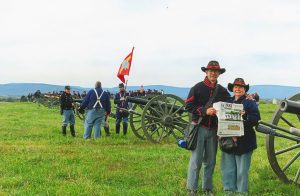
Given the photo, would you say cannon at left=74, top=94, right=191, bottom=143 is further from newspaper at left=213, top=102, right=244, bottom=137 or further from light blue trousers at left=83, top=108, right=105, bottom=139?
newspaper at left=213, top=102, right=244, bottom=137

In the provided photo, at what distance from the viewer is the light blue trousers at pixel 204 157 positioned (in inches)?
282

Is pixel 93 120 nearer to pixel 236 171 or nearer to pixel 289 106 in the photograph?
pixel 236 171

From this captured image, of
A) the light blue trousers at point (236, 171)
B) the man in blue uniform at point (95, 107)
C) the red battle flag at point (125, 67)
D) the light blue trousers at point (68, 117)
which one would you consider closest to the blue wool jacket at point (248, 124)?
the light blue trousers at point (236, 171)

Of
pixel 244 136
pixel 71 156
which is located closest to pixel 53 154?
pixel 71 156

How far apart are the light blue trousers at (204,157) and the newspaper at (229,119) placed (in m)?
0.56

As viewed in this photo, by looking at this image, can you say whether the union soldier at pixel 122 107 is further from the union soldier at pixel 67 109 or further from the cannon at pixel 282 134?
the cannon at pixel 282 134

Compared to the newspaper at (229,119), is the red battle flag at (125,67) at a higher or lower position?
higher

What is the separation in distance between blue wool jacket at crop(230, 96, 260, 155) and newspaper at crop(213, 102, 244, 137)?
18 centimetres

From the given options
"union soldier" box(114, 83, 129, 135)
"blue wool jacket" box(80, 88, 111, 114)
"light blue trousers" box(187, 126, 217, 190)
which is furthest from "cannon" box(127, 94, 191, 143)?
"light blue trousers" box(187, 126, 217, 190)

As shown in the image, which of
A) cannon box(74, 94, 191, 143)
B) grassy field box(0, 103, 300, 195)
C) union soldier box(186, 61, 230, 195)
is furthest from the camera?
cannon box(74, 94, 191, 143)

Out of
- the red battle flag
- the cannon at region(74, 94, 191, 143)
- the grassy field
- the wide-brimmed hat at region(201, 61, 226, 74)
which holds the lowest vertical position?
the grassy field

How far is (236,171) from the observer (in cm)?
720

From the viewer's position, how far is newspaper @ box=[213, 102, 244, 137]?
6.50m

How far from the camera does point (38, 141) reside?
14320 mm
